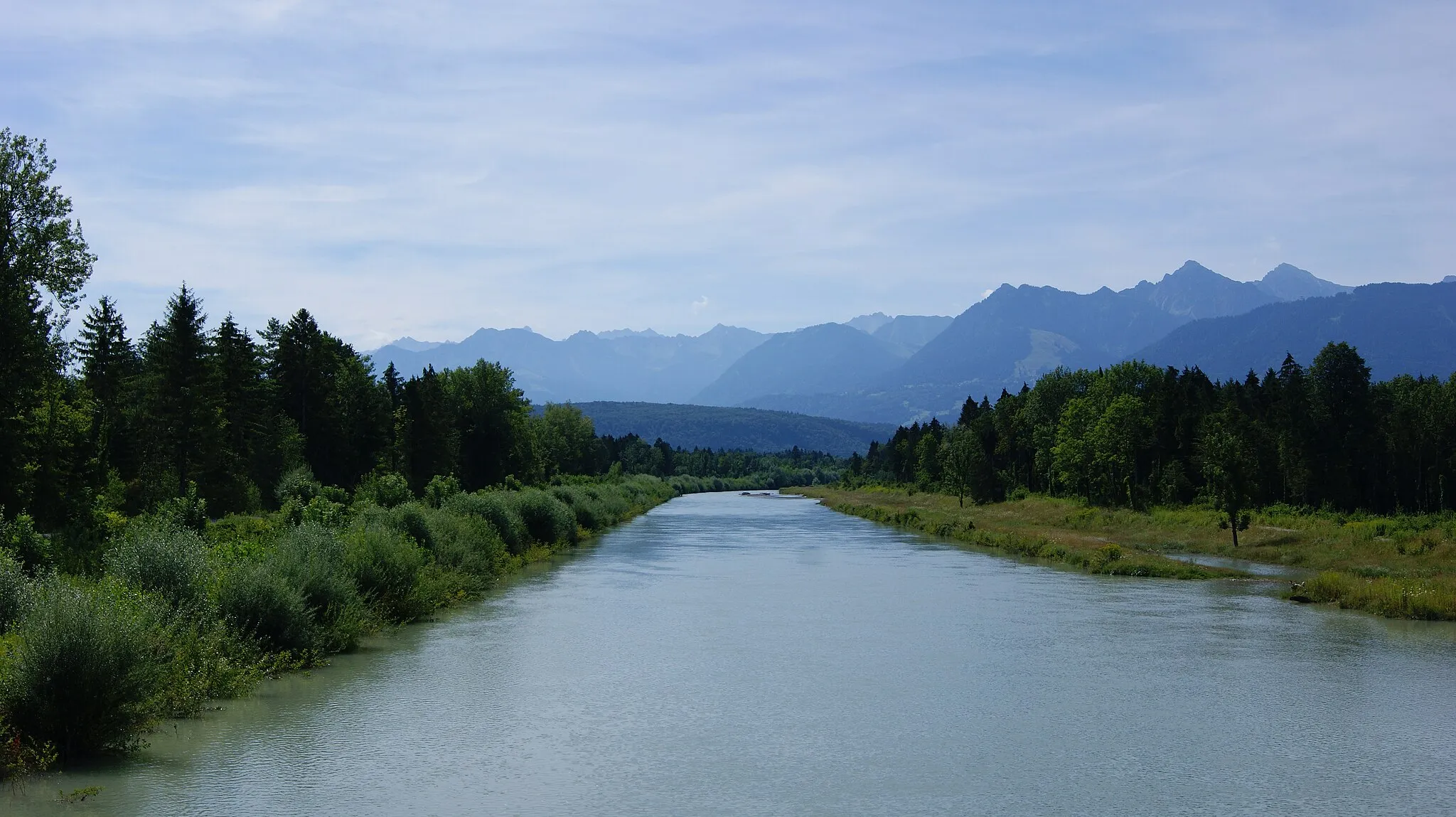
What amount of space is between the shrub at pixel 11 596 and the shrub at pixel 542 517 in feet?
122

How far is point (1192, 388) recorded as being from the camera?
285ft

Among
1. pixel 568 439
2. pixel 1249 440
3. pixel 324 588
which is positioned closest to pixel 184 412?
pixel 324 588

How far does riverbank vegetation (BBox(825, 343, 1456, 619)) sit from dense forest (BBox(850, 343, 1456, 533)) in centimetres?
13

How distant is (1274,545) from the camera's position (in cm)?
5616

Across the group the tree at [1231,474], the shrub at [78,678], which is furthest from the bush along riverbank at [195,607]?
the tree at [1231,474]

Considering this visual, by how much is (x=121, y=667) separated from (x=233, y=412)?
52156mm

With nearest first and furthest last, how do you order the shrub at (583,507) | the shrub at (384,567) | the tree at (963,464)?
the shrub at (384,567) → the shrub at (583,507) → the tree at (963,464)

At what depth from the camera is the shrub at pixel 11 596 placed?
18.4 meters

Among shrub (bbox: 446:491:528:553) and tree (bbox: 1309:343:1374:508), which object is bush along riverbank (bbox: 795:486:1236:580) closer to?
tree (bbox: 1309:343:1374:508)

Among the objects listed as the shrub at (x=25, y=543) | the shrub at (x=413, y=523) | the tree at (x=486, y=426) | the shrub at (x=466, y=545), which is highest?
the tree at (x=486, y=426)

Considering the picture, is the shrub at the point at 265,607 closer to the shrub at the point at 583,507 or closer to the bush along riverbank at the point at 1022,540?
the bush along riverbank at the point at 1022,540

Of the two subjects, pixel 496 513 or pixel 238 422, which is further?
pixel 238 422

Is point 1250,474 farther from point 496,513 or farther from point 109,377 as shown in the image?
point 109,377

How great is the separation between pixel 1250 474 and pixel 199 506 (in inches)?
2082
